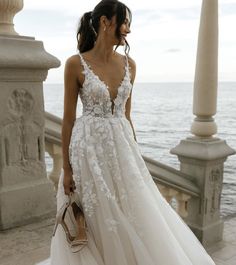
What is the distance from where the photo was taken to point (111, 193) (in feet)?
7.64

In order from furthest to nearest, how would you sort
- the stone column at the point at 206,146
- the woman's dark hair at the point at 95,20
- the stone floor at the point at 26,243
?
the stone column at the point at 206,146, the stone floor at the point at 26,243, the woman's dark hair at the point at 95,20

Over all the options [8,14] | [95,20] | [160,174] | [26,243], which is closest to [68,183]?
[95,20]

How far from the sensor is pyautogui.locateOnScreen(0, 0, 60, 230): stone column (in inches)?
126

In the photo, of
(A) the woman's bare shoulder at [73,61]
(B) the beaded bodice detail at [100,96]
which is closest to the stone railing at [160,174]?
(B) the beaded bodice detail at [100,96]

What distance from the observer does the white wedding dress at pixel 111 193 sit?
2.29 metres

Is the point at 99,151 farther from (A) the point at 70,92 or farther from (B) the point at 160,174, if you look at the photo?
(B) the point at 160,174

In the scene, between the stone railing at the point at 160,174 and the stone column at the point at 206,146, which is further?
the stone column at the point at 206,146

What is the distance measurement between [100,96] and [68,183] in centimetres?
58

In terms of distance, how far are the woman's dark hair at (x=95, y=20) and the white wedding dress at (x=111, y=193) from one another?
0.17 meters

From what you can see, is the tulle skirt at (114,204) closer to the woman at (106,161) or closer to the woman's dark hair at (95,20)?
the woman at (106,161)

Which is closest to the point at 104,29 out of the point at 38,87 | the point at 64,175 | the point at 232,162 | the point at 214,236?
the point at 64,175

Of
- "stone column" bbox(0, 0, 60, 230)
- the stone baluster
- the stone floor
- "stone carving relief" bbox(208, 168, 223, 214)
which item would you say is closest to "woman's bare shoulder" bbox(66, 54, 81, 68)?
"stone column" bbox(0, 0, 60, 230)

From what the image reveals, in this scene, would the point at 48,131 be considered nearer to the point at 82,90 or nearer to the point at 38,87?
the point at 38,87

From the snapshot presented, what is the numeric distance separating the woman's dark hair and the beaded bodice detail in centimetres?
9
